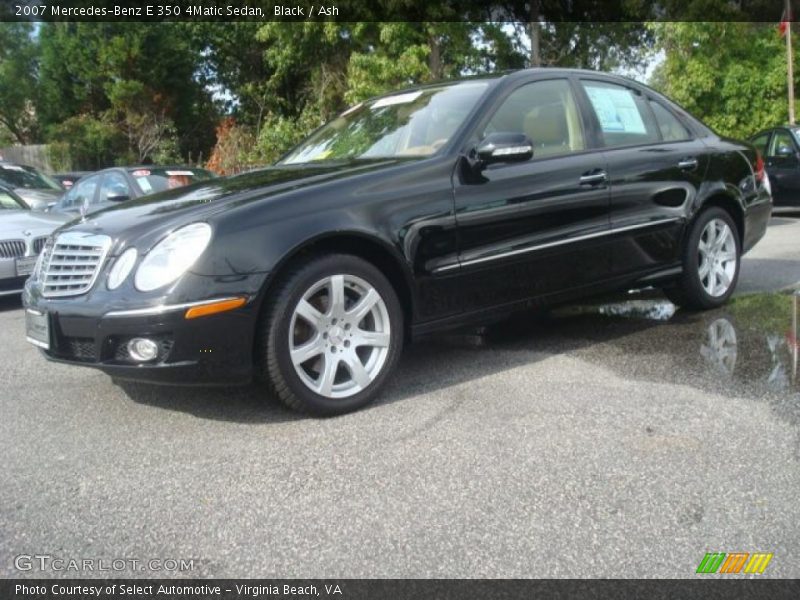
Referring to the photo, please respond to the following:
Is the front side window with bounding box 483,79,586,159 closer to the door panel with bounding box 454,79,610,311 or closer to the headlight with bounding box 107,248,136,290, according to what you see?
the door panel with bounding box 454,79,610,311

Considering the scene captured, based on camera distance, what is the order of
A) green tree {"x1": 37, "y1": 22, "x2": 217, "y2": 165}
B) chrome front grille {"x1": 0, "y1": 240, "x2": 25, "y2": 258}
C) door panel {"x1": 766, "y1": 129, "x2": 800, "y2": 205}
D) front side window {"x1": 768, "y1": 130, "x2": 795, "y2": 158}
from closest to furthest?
chrome front grille {"x1": 0, "y1": 240, "x2": 25, "y2": 258}, door panel {"x1": 766, "y1": 129, "x2": 800, "y2": 205}, front side window {"x1": 768, "y1": 130, "x2": 795, "y2": 158}, green tree {"x1": 37, "y1": 22, "x2": 217, "y2": 165}

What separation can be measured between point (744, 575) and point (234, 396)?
8.53 feet

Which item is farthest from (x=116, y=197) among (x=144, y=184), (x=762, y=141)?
(x=762, y=141)

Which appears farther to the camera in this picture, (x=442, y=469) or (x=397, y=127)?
(x=397, y=127)

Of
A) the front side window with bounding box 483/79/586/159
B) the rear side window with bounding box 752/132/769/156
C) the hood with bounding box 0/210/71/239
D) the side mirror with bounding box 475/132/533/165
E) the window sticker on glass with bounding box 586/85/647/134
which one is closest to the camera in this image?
the side mirror with bounding box 475/132/533/165

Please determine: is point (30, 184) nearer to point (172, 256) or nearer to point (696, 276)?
point (172, 256)

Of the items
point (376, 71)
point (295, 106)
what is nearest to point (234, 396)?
point (376, 71)

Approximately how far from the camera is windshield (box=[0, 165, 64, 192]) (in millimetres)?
13047

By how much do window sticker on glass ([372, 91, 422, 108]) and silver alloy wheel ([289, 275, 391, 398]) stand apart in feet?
5.39

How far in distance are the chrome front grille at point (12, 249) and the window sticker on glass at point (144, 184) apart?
2.20m

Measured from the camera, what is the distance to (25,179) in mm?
13273

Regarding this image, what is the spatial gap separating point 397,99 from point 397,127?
17.6 inches

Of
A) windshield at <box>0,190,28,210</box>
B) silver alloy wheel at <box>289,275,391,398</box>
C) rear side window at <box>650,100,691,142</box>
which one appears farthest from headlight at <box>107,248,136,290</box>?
windshield at <box>0,190,28,210</box>

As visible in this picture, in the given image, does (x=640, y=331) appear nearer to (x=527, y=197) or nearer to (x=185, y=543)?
(x=527, y=197)
